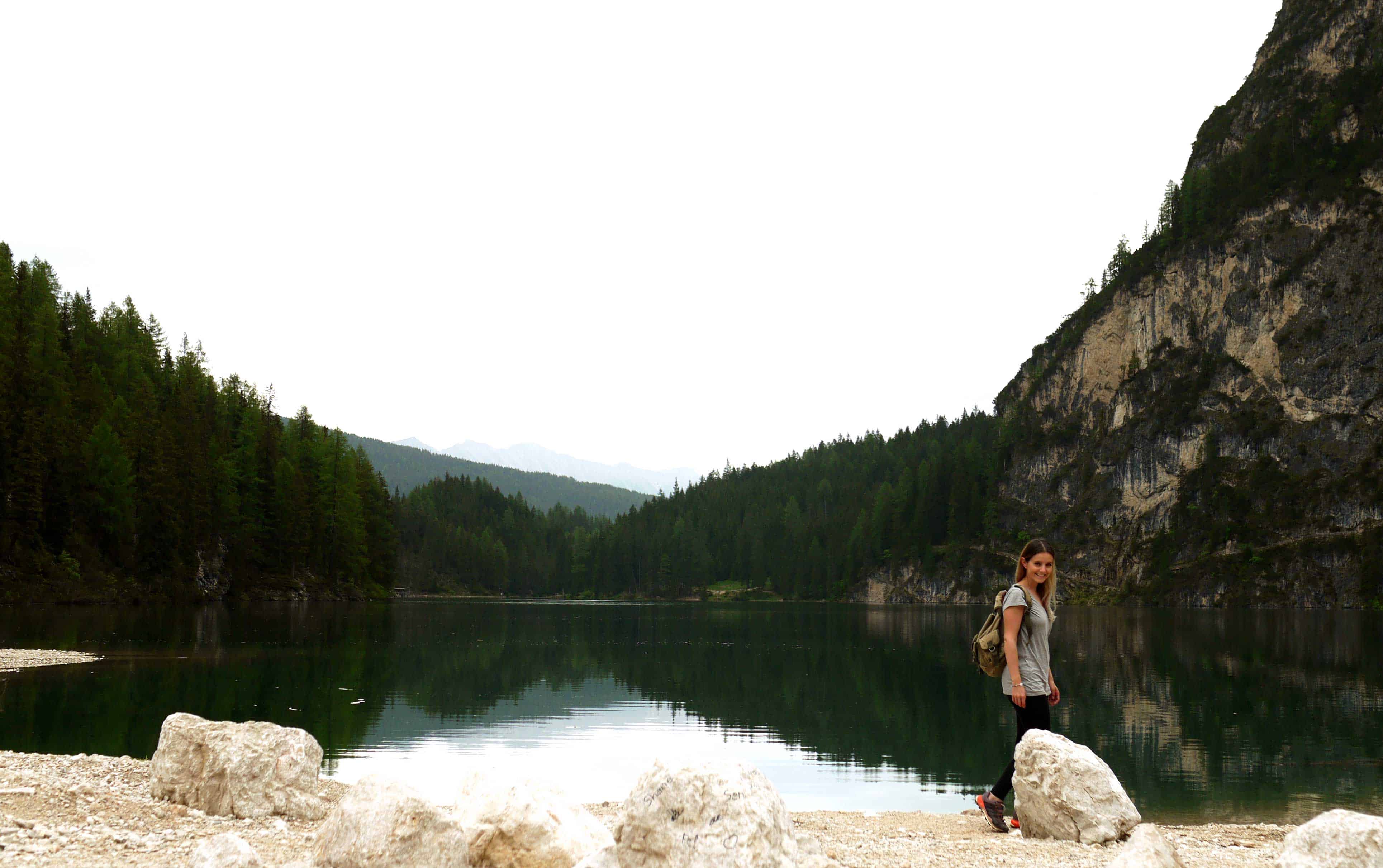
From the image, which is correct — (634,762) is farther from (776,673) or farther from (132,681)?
(776,673)

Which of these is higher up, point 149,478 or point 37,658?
point 149,478

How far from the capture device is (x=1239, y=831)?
1305 centimetres

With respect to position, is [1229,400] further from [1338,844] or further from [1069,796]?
[1338,844]

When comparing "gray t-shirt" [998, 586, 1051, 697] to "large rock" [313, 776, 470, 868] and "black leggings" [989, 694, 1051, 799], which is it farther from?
"large rock" [313, 776, 470, 868]

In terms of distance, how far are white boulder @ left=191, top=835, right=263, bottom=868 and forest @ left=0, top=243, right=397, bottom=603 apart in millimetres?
68118

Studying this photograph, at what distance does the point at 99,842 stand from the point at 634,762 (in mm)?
12457

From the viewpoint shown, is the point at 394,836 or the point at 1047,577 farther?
the point at 1047,577

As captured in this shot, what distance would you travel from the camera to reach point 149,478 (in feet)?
270

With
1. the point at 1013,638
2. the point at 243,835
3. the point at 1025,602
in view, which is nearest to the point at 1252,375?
the point at 1025,602

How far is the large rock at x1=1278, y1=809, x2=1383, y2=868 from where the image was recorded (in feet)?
26.9

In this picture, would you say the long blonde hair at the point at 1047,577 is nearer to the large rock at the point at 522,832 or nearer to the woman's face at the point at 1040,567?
the woman's face at the point at 1040,567

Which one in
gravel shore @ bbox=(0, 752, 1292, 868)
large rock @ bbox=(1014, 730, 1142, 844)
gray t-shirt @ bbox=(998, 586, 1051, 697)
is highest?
gray t-shirt @ bbox=(998, 586, 1051, 697)

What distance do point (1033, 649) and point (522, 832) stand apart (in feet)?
19.8

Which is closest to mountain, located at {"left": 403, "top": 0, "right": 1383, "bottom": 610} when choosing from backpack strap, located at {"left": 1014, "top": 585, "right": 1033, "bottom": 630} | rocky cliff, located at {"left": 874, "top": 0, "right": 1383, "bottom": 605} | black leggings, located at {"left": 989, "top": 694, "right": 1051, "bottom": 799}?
rocky cliff, located at {"left": 874, "top": 0, "right": 1383, "bottom": 605}
